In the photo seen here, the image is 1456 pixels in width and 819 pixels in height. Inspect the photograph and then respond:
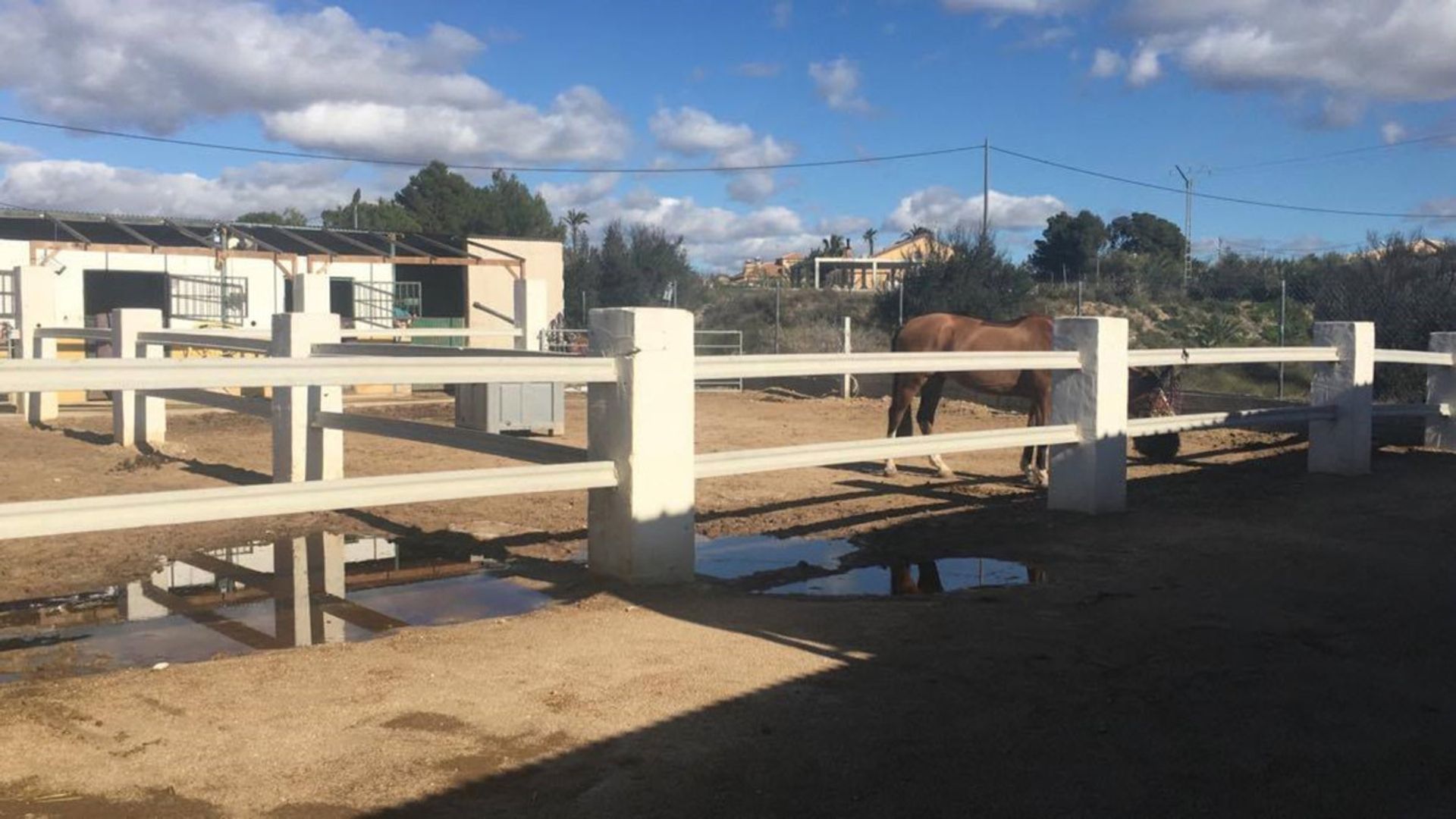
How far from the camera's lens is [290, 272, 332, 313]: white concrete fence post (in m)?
12.7

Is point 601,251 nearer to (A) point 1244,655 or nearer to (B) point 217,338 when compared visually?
(B) point 217,338

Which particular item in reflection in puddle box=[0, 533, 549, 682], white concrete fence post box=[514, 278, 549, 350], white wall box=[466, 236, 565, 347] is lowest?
reflection in puddle box=[0, 533, 549, 682]

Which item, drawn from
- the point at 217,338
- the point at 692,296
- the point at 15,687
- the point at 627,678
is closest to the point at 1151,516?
the point at 627,678

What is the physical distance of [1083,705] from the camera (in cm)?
457

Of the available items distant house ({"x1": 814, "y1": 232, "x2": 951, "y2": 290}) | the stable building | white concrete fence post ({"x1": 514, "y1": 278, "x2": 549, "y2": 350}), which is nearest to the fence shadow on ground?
white concrete fence post ({"x1": 514, "y1": 278, "x2": 549, "y2": 350})

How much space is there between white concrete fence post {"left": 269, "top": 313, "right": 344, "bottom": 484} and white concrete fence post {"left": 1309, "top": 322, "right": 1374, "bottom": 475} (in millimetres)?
8448

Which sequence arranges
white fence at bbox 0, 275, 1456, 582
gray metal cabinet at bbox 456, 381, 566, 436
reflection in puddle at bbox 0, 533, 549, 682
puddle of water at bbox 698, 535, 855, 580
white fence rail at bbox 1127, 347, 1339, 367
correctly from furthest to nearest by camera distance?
gray metal cabinet at bbox 456, 381, 566, 436 → white fence rail at bbox 1127, 347, 1339, 367 → puddle of water at bbox 698, 535, 855, 580 → reflection in puddle at bbox 0, 533, 549, 682 → white fence at bbox 0, 275, 1456, 582

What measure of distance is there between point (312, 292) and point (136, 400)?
223 cm

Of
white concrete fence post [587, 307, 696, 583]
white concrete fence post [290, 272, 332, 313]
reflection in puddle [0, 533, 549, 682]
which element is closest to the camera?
reflection in puddle [0, 533, 549, 682]

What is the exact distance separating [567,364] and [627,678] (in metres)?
1.86

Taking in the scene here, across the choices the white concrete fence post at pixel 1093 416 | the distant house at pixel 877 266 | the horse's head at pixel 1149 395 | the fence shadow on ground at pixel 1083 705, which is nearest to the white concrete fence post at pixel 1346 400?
the horse's head at pixel 1149 395

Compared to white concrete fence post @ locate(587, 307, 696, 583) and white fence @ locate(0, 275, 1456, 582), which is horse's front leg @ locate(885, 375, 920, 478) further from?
white concrete fence post @ locate(587, 307, 696, 583)

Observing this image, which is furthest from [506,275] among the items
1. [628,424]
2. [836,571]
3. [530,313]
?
[628,424]

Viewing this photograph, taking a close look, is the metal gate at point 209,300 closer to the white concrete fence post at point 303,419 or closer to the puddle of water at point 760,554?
the white concrete fence post at point 303,419
